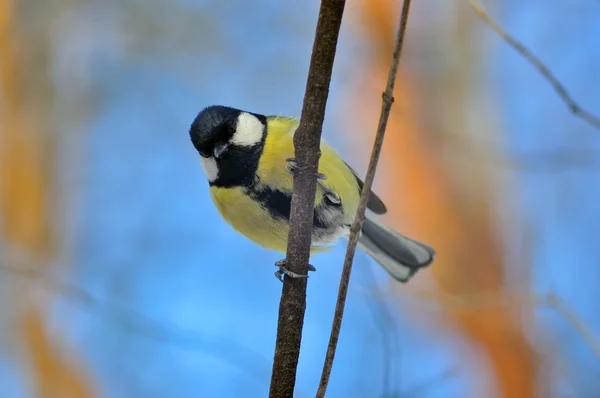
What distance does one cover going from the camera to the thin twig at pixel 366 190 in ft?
1.79

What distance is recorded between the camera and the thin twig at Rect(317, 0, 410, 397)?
546 mm

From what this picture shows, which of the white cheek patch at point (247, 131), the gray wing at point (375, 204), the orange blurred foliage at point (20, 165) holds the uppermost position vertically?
the white cheek patch at point (247, 131)

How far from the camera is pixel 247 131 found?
4.04 feet

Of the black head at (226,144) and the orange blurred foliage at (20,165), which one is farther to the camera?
the orange blurred foliage at (20,165)

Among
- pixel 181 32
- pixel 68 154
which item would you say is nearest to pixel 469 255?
pixel 181 32

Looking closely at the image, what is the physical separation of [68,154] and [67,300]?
48 cm

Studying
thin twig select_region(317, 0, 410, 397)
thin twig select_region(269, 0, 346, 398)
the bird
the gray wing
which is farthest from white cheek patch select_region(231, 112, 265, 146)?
thin twig select_region(317, 0, 410, 397)

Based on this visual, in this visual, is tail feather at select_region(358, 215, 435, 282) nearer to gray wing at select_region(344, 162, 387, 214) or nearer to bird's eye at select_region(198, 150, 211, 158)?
gray wing at select_region(344, 162, 387, 214)

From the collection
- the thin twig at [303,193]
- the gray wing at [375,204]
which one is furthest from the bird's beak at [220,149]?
the thin twig at [303,193]

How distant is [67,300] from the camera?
6.11ft

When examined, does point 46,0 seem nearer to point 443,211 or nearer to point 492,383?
point 443,211

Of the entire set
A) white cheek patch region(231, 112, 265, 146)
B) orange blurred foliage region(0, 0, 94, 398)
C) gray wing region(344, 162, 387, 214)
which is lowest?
orange blurred foliage region(0, 0, 94, 398)

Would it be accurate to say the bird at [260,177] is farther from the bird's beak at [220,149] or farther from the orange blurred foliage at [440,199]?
the orange blurred foliage at [440,199]

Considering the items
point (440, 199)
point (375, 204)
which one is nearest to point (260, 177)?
point (375, 204)
